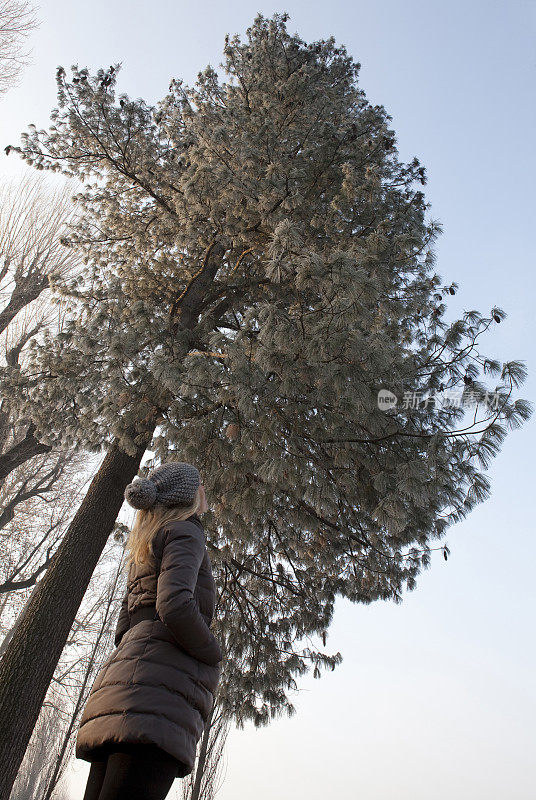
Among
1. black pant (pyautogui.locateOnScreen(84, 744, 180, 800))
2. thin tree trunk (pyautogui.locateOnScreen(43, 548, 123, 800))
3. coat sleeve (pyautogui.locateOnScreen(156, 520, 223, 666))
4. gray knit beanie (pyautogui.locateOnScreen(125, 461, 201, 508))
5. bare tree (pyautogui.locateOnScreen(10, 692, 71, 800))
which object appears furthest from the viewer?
bare tree (pyautogui.locateOnScreen(10, 692, 71, 800))

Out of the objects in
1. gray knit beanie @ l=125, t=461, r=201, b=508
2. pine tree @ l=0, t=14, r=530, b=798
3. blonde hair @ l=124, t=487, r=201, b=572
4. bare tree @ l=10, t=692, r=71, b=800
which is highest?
pine tree @ l=0, t=14, r=530, b=798

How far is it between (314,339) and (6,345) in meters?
9.25

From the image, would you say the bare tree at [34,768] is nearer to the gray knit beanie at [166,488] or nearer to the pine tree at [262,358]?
the pine tree at [262,358]

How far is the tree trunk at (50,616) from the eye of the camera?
3.73 meters

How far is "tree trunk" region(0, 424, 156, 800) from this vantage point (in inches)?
147

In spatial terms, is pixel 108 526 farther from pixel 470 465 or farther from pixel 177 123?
pixel 177 123

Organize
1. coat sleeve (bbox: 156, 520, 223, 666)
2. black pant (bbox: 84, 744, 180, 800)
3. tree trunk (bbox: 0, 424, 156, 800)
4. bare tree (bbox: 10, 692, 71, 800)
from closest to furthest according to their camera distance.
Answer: black pant (bbox: 84, 744, 180, 800), coat sleeve (bbox: 156, 520, 223, 666), tree trunk (bbox: 0, 424, 156, 800), bare tree (bbox: 10, 692, 71, 800)

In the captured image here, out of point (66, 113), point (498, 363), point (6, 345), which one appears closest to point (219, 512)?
point (498, 363)

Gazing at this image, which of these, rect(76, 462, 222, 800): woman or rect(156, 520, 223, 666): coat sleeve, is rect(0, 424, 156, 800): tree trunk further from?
rect(156, 520, 223, 666): coat sleeve

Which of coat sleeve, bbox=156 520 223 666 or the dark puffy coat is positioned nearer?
the dark puffy coat

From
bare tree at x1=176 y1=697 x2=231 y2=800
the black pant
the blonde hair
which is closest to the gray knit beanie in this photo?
the blonde hair

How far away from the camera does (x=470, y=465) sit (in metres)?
3.99

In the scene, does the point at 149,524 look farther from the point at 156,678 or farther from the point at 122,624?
the point at 156,678

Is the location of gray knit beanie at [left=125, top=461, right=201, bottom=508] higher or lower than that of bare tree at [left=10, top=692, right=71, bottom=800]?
higher
